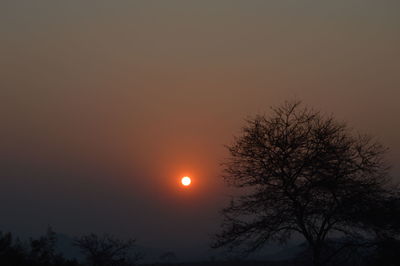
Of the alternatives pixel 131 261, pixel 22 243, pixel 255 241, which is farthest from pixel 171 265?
pixel 255 241

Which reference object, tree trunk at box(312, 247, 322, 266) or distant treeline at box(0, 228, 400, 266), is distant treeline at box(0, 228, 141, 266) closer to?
distant treeline at box(0, 228, 400, 266)

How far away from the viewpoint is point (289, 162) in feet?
78.9

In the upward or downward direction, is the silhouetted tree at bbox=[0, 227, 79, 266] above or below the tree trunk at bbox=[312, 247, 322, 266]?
above

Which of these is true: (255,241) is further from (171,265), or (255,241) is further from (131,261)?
(171,265)

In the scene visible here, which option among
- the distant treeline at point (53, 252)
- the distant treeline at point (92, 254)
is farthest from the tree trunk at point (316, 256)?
the distant treeline at point (53, 252)

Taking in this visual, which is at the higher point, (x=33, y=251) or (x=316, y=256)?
(x=33, y=251)

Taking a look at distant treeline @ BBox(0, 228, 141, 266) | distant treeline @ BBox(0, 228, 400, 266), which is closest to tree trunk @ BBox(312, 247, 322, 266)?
distant treeline @ BBox(0, 228, 400, 266)

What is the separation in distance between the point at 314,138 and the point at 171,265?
74.9 feet

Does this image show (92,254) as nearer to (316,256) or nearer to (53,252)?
(53,252)

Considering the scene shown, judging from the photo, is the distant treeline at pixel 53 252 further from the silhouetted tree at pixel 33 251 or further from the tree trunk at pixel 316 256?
the tree trunk at pixel 316 256

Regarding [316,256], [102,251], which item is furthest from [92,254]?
[316,256]

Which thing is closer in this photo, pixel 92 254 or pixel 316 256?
pixel 316 256

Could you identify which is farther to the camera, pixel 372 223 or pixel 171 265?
pixel 171 265

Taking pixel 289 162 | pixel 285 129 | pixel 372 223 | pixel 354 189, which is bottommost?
pixel 372 223
